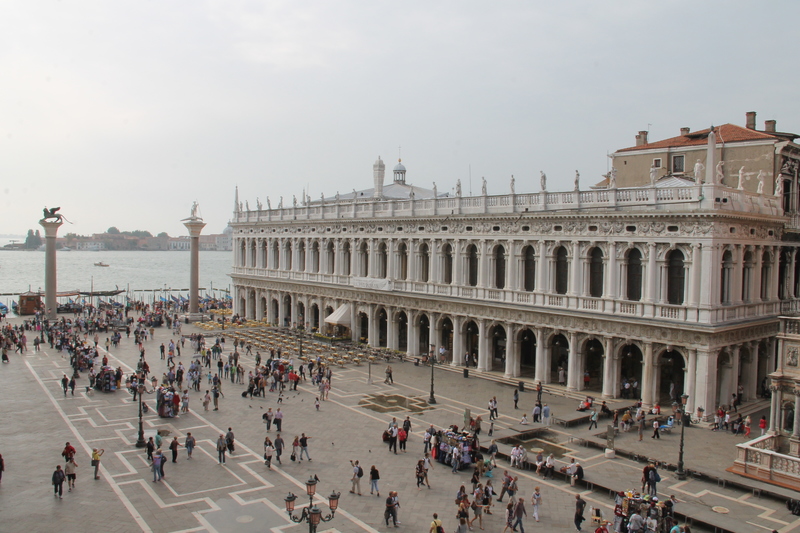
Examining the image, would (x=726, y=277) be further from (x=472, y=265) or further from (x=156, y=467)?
(x=156, y=467)

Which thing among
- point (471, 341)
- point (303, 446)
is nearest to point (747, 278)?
point (471, 341)

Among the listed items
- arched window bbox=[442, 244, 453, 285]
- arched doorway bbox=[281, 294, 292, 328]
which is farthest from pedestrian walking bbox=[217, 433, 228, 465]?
arched doorway bbox=[281, 294, 292, 328]

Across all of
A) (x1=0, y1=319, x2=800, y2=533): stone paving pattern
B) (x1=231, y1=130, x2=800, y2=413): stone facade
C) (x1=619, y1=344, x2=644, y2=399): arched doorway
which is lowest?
(x1=0, y1=319, x2=800, y2=533): stone paving pattern

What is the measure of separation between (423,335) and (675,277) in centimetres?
1908

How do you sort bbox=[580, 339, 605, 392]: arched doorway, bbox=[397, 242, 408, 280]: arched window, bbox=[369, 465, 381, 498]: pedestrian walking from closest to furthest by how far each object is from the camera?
bbox=[369, 465, 381, 498]: pedestrian walking → bbox=[580, 339, 605, 392]: arched doorway → bbox=[397, 242, 408, 280]: arched window

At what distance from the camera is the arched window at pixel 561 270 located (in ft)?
116

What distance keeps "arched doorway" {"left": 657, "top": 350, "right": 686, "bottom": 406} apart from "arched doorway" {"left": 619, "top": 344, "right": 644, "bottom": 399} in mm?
1051

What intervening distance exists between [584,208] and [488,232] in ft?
22.3

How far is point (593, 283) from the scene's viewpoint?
112 ft

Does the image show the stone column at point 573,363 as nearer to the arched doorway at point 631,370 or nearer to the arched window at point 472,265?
the arched doorway at point 631,370

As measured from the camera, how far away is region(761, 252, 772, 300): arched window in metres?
33.7

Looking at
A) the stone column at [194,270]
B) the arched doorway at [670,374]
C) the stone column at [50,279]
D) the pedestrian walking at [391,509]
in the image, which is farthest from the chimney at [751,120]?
the stone column at [50,279]

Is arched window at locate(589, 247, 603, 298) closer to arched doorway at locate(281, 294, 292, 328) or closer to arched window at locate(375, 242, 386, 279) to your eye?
arched window at locate(375, 242, 386, 279)

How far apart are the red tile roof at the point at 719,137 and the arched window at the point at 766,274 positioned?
6285mm
